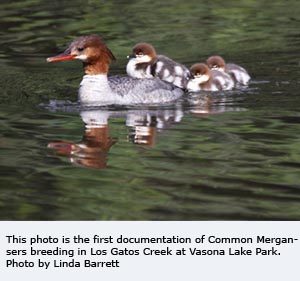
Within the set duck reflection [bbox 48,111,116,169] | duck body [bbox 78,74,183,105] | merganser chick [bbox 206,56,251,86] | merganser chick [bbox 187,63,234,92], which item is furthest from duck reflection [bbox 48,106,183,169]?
merganser chick [bbox 206,56,251,86]

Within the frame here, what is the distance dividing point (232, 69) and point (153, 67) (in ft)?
2.59

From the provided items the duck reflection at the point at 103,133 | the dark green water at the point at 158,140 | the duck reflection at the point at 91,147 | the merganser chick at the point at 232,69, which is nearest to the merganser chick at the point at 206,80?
the merganser chick at the point at 232,69

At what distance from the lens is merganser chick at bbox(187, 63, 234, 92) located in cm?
1042

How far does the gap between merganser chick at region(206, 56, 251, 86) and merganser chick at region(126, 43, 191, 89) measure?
290 mm

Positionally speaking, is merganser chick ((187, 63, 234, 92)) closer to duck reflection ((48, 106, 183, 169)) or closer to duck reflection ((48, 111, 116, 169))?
duck reflection ((48, 106, 183, 169))

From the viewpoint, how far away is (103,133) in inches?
323

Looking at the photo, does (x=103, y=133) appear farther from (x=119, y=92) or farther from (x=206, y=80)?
(x=206, y=80)

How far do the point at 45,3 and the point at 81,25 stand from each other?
1759 millimetres

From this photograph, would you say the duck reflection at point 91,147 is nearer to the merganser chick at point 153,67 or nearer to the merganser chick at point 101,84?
the merganser chick at point 101,84

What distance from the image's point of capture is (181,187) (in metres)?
6.71

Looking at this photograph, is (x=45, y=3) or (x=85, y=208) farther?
(x=45, y=3)

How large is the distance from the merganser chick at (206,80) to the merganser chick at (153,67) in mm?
98
